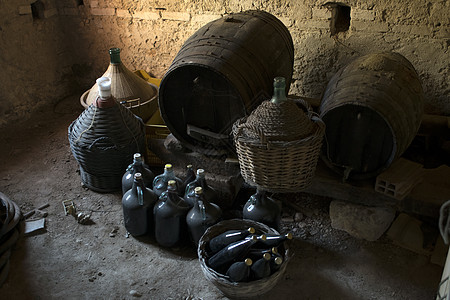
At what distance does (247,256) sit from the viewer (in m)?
2.50

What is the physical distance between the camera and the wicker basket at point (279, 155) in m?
2.62

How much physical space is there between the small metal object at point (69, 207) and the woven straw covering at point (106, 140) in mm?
271

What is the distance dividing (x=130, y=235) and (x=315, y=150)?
1.43 meters

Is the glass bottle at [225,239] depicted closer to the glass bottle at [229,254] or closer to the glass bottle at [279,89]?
the glass bottle at [229,254]

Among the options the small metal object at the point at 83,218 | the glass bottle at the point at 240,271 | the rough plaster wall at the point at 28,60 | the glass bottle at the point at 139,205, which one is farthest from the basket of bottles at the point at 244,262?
the rough plaster wall at the point at 28,60

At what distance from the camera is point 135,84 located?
3.97m

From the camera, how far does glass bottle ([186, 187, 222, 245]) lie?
2.79 m

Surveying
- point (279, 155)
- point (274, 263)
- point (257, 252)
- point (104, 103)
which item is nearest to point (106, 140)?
point (104, 103)

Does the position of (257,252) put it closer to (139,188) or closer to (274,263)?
(274,263)

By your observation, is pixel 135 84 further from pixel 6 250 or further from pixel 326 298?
pixel 326 298

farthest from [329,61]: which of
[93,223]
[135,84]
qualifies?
[93,223]

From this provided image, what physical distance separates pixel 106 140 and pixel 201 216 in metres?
1.03

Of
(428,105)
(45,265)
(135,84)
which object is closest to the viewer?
(45,265)

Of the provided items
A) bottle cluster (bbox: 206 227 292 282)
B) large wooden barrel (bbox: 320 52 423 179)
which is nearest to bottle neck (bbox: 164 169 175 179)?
bottle cluster (bbox: 206 227 292 282)
